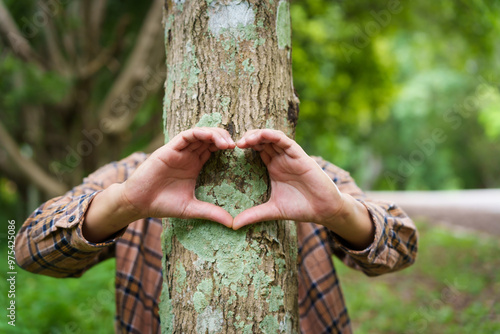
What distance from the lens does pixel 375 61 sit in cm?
775

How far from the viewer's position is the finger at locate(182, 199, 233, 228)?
4.25 ft

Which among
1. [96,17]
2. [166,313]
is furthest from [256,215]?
[96,17]

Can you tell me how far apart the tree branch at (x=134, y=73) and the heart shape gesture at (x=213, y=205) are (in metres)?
3.45

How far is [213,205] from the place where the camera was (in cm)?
131

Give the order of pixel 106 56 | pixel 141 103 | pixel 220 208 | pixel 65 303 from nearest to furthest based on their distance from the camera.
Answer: pixel 220 208 → pixel 65 303 → pixel 106 56 → pixel 141 103

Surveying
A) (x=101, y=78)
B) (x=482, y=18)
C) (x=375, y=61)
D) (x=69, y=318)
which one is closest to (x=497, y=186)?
(x=375, y=61)

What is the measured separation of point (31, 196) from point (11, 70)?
2806 mm

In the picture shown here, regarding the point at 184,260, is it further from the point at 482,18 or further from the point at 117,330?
the point at 482,18

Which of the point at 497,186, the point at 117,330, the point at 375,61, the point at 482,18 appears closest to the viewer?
the point at 117,330

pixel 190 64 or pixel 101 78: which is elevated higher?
pixel 190 64

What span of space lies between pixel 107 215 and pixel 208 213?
351mm

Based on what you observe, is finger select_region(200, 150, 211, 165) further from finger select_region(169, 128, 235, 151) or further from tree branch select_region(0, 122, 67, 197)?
tree branch select_region(0, 122, 67, 197)

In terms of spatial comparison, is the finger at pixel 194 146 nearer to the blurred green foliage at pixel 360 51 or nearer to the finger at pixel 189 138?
the finger at pixel 189 138

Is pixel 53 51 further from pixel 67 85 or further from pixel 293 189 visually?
pixel 293 189
